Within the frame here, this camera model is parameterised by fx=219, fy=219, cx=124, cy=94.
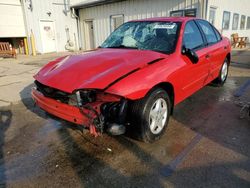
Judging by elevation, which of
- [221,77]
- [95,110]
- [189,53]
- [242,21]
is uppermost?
[242,21]

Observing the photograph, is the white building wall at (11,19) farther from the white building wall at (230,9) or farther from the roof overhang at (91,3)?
the white building wall at (230,9)

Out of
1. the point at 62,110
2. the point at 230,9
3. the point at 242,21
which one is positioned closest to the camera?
the point at 62,110

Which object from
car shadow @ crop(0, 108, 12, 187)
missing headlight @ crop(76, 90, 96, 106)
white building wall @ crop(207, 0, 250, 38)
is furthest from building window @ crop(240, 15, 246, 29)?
missing headlight @ crop(76, 90, 96, 106)

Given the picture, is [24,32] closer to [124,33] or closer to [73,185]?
[124,33]

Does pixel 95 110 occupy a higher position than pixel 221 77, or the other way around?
pixel 95 110

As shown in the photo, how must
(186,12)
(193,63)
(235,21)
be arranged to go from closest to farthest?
1. (193,63)
2. (186,12)
3. (235,21)

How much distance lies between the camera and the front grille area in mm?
2735

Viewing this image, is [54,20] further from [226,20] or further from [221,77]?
[221,77]

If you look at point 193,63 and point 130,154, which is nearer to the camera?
point 130,154

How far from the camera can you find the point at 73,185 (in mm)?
2326

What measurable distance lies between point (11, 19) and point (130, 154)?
51.7 feet

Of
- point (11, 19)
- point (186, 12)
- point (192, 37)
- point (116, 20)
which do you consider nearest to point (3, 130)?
point (192, 37)

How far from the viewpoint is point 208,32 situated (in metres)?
4.66

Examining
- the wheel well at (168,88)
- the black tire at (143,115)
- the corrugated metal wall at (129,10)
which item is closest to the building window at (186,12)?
the corrugated metal wall at (129,10)
